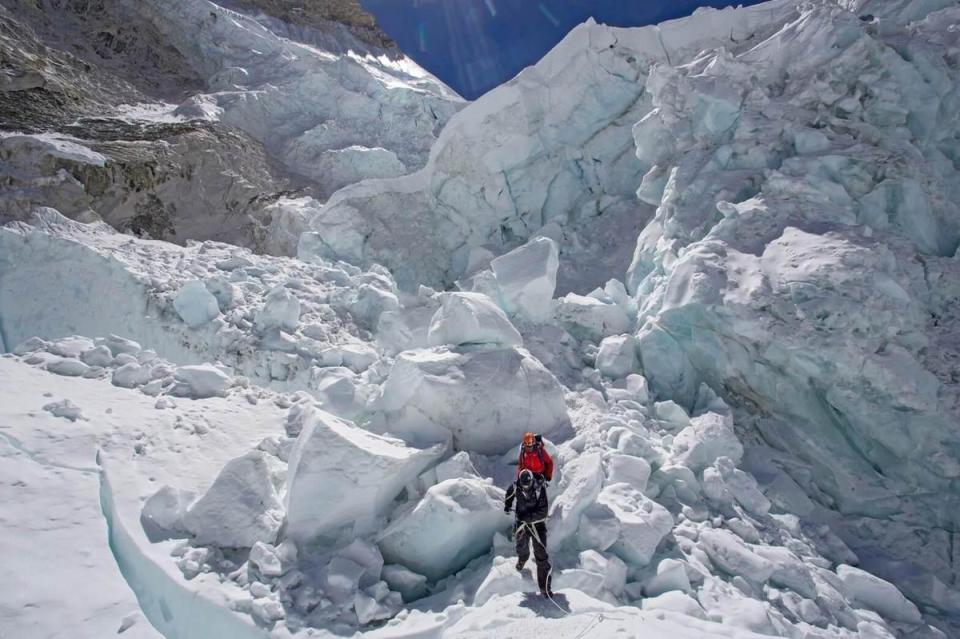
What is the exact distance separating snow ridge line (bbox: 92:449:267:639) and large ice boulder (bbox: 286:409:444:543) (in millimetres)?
615

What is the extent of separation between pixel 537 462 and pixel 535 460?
0.06 feet

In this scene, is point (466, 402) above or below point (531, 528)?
above

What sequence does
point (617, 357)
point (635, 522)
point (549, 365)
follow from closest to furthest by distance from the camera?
point (635, 522) < point (549, 365) < point (617, 357)

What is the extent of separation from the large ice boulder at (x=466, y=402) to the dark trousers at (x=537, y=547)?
4.14 feet

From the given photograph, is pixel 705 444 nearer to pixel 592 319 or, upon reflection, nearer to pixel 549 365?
pixel 549 365

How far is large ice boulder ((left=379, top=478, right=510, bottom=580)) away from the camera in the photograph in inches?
139

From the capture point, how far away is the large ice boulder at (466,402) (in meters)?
4.58

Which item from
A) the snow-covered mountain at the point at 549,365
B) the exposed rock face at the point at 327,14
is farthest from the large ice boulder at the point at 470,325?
the exposed rock face at the point at 327,14

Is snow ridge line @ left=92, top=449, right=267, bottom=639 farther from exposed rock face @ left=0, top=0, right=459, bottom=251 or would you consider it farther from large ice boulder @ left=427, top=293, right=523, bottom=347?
exposed rock face @ left=0, top=0, right=459, bottom=251

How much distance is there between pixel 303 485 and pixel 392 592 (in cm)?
85

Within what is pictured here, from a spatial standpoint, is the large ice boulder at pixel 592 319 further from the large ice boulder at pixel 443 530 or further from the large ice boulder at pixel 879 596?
the large ice boulder at pixel 443 530

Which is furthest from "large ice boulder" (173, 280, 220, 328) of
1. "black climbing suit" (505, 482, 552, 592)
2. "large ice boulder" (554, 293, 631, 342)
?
"black climbing suit" (505, 482, 552, 592)

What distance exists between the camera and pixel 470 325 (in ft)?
16.8

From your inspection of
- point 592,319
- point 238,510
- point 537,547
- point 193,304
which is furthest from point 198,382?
point 592,319
